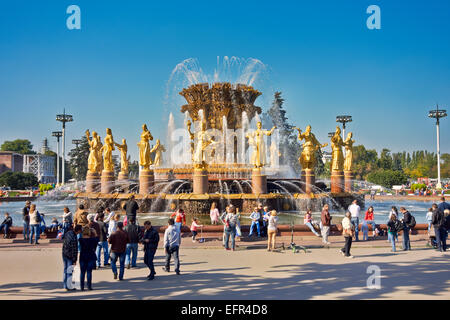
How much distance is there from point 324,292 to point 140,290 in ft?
11.4

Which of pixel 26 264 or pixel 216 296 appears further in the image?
pixel 26 264

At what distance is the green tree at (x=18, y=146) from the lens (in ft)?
457

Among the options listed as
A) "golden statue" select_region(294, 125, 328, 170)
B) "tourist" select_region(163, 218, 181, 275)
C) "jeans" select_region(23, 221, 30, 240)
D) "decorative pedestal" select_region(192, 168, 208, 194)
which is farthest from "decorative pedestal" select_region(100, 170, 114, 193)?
"tourist" select_region(163, 218, 181, 275)

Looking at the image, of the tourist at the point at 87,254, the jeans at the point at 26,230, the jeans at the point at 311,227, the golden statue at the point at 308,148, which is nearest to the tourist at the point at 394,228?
the jeans at the point at 311,227

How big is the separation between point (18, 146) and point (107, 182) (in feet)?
439

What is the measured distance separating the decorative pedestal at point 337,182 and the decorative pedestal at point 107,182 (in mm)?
15145

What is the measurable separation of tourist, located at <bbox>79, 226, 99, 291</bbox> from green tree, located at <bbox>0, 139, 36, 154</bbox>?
484 feet

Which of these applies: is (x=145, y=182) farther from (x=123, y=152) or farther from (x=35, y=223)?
(x=35, y=223)

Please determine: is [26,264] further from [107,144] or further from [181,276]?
[107,144]

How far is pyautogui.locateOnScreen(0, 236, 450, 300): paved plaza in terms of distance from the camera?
701 centimetres

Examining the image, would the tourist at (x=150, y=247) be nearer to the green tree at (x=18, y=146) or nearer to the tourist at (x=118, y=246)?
the tourist at (x=118, y=246)

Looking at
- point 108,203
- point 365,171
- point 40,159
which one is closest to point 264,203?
point 108,203

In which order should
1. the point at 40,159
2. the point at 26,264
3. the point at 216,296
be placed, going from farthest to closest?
the point at 40,159
the point at 26,264
the point at 216,296
